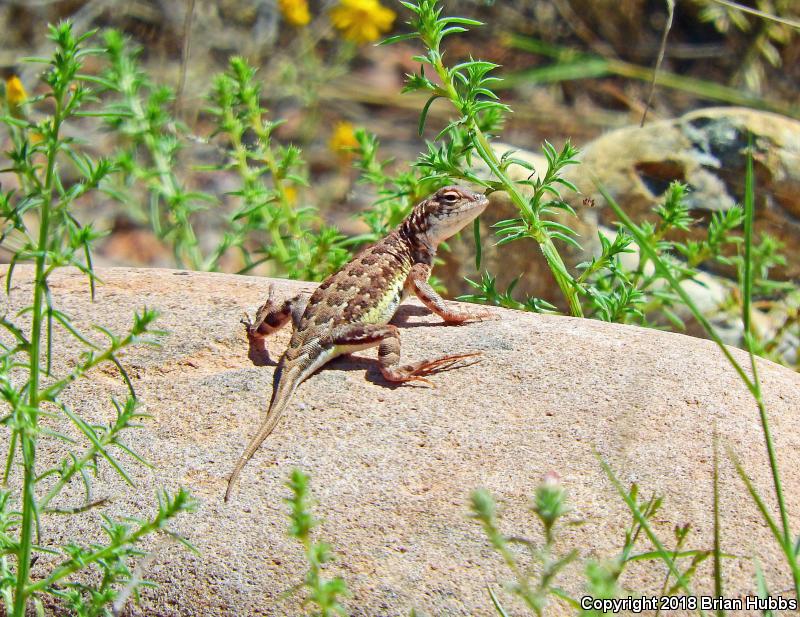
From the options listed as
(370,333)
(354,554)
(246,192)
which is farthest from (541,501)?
(246,192)

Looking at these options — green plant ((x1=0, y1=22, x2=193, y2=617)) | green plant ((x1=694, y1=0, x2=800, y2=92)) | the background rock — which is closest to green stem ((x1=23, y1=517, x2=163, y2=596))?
green plant ((x1=0, y1=22, x2=193, y2=617))

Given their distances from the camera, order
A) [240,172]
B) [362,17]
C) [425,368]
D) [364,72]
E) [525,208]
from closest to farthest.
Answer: [425,368] → [525,208] → [240,172] → [362,17] → [364,72]

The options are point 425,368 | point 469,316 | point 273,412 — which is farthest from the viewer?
point 469,316

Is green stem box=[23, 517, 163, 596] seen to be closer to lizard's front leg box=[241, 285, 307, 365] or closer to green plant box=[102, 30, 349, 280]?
lizard's front leg box=[241, 285, 307, 365]

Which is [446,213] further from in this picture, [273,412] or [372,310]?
[273,412]

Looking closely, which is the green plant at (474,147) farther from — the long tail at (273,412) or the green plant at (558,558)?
the green plant at (558,558)

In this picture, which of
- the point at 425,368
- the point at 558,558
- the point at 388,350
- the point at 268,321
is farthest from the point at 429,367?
the point at 558,558

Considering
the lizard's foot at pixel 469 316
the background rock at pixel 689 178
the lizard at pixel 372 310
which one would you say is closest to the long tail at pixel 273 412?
the lizard at pixel 372 310
